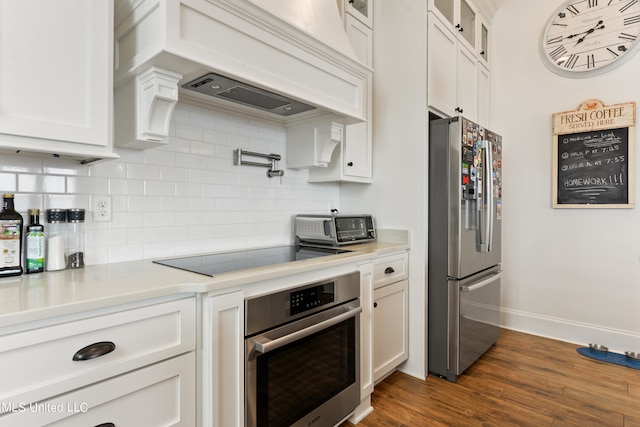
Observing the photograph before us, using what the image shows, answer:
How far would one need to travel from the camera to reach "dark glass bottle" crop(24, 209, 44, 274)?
1.28 m

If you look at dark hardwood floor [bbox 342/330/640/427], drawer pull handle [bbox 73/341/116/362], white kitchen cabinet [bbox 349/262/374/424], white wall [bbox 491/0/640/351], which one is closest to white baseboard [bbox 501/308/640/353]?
white wall [bbox 491/0/640/351]

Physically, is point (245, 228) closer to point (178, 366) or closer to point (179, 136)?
point (179, 136)

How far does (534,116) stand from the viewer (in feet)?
10.3

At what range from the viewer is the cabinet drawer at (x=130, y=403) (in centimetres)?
89

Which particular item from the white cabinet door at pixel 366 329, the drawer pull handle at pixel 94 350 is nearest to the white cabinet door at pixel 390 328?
the white cabinet door at pixel 366 329

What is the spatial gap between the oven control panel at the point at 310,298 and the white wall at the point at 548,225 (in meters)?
2.42

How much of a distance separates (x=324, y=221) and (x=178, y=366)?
127cm

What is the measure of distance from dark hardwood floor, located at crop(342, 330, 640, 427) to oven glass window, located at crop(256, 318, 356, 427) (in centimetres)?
38

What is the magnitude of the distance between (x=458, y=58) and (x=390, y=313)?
2.05m

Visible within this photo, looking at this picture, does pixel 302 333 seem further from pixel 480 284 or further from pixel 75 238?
pixel 480 284

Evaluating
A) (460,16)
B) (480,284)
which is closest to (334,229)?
(480,284)

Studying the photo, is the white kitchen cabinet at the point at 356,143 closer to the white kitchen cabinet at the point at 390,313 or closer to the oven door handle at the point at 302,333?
the white kitchen cabinet at the point at 390,313

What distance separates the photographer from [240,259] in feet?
5.57

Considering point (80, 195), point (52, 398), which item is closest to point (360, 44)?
point (80, 195)
